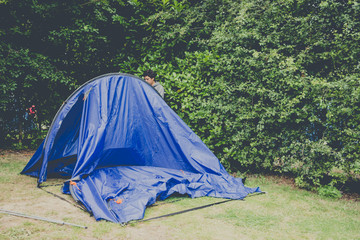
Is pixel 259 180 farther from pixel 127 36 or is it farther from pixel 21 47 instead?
pixel 21 47

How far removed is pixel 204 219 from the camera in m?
3.59

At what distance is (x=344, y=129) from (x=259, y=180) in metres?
1.76

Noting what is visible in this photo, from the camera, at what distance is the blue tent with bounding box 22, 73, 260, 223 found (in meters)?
4.28

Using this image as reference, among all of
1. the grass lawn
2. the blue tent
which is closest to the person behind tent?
the blue tent

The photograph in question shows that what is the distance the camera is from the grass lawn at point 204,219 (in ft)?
10.2

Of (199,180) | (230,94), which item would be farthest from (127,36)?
(199,180)

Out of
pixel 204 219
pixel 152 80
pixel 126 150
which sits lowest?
pixel 204 219

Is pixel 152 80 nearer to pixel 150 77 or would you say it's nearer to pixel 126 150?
pixel 150 77

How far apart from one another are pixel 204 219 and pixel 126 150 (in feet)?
6.08

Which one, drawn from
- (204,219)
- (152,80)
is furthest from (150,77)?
(204,219)

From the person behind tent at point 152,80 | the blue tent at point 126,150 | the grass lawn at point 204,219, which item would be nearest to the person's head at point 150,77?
the person behind tent at point 152,80

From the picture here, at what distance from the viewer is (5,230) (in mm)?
3023

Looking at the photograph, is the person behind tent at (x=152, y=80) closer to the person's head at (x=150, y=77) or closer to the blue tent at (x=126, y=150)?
the person's head at (x=150, y=77)

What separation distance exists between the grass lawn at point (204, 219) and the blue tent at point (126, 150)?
0.91ft
